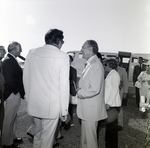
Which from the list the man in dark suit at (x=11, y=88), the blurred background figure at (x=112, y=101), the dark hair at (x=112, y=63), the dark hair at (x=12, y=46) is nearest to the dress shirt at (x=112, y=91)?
the blurred background figure at (x=112, y=101)

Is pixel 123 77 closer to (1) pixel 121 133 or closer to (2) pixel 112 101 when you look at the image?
(1) pixel 121 133

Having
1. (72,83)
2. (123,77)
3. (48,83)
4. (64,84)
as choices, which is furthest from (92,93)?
(123,77)

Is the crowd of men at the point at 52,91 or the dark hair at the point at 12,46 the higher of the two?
the dark hair at the point at 12,46

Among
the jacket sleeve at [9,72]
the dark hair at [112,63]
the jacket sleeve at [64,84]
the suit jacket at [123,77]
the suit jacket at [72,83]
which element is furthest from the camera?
the suit jacket at [123,77]

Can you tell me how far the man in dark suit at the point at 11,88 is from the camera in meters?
1.98

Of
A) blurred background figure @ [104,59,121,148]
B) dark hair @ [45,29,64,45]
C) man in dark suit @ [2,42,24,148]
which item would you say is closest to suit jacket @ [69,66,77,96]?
blurred background figure @ [104,59,121,148]

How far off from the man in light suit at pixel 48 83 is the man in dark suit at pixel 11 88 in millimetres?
450

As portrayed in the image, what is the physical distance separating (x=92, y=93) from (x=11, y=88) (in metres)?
0.97

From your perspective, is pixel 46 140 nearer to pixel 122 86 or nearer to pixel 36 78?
pixel 36 78

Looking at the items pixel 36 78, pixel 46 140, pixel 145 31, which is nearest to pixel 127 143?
pixel 46 140

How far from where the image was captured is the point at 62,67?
1.51m

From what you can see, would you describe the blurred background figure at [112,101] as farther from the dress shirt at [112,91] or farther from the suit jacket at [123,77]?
the suit jacket at [123,77]

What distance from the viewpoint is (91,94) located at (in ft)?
5.49

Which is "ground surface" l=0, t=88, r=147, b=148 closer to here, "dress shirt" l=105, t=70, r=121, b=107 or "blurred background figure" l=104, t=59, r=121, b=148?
"blurred background figure" l=104, t=59, r=121, b=148
